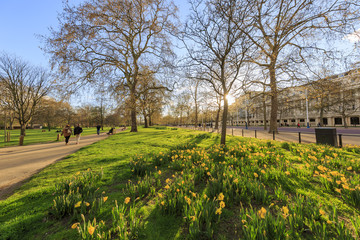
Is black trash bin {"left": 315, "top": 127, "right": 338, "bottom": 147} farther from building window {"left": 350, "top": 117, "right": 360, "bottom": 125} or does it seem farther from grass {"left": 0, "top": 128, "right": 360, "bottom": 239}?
building window {"left": 350, "top": 117, "right": 360, "bottom": 125}

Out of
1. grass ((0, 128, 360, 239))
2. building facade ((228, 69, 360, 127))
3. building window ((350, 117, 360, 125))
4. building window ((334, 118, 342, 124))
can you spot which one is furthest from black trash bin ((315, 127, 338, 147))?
building window ((334, 118, 342, 124))

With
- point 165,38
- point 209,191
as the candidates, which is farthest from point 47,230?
point 165,38

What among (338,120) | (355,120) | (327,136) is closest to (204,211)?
(327,136)

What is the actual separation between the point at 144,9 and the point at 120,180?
16.8m

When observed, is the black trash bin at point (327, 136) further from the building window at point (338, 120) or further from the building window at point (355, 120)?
the building window at point (338, 120)

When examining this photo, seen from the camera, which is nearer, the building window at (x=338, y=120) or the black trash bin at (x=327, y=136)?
the black trash bin at (x=327, y=136)

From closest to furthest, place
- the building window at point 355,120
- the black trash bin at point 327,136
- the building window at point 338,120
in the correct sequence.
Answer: the black trash bin at point 327,136 → the building window at point 355,120 → the building window at point 338,120

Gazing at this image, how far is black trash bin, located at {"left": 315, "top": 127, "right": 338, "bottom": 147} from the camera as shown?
7566 mm

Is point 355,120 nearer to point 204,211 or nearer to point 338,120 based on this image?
point 338,120

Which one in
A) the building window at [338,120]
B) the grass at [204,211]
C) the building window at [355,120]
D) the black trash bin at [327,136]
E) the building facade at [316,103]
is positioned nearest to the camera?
the grass at [204,211]

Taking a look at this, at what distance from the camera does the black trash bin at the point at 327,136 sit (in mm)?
7566

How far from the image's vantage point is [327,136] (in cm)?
775

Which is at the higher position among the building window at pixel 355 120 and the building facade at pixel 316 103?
the building facade at pixel 316 103

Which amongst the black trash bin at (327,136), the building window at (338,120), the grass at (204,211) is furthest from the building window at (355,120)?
the grass at (204,211)
